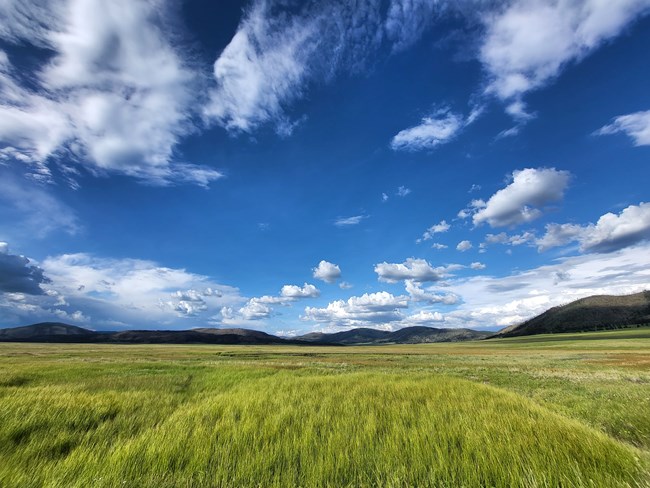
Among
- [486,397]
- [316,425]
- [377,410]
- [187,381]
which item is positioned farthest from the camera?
[187,381]

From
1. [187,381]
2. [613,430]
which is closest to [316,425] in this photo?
[613,430]

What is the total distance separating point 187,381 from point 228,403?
12882 millimetres

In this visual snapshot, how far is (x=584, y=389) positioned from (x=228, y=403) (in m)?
20.4

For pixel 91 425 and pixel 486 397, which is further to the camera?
pixel 486 397

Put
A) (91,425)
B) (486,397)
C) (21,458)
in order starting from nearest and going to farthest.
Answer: (21,458), (91,425), (486,397)

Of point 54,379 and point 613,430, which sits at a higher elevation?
point 54,379

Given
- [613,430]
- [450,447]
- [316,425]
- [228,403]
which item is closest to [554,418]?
[613,430]

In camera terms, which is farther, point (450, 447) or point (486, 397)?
point (486, 397)

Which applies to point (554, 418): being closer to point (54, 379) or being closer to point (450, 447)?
point (450, 447)

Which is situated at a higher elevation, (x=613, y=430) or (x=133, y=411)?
(x=133, y=411)

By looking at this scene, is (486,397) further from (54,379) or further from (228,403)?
(54,379)

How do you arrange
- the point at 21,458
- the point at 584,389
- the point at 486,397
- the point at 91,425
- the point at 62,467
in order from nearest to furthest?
the point at 62,467 → the point at 21,458 → the point at 91,425 → the point at 486,397 → the point at 584,389

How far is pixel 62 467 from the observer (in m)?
5.90

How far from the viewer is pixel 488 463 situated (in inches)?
251
